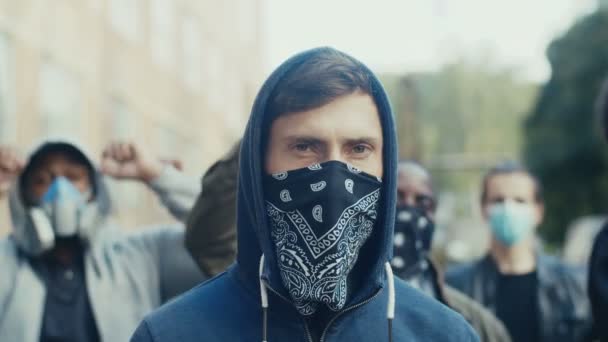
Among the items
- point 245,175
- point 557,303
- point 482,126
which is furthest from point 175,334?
point 482,126

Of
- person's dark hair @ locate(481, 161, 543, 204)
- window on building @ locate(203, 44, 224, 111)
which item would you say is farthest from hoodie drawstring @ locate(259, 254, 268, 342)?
window on building @ locate(203, 44, 224, 111)

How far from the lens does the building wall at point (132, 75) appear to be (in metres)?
12.3

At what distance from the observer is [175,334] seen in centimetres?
227

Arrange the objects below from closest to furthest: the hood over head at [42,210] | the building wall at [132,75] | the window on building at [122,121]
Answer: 1. the hood over head at [42,210]
2. the building wall at [132,75]
3. the window on building at [122,121]

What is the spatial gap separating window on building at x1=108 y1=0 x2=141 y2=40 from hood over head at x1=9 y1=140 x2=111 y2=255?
1255 cm

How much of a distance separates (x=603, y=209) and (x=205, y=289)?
27395 mm

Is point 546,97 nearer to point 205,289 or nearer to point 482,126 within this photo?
point 482,126

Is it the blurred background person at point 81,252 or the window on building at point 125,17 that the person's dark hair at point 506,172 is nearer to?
the blurred background person at point 81,252

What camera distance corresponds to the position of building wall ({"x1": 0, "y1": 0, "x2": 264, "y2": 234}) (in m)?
12.3

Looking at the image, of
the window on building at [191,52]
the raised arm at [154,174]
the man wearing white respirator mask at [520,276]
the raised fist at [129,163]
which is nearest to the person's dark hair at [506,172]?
the man wearing white respirator mask at [520,276]

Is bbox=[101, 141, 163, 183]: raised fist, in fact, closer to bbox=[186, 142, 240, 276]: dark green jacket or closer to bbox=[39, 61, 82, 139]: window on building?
bbox=[186, 142, 240, 276]: dark green jacket

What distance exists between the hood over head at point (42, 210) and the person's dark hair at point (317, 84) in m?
2.00

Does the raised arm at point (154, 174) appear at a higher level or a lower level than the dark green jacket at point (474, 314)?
higher

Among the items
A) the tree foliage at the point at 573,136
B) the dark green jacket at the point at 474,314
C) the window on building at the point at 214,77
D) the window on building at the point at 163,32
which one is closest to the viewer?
the dark green jacket at the point at 474,314
